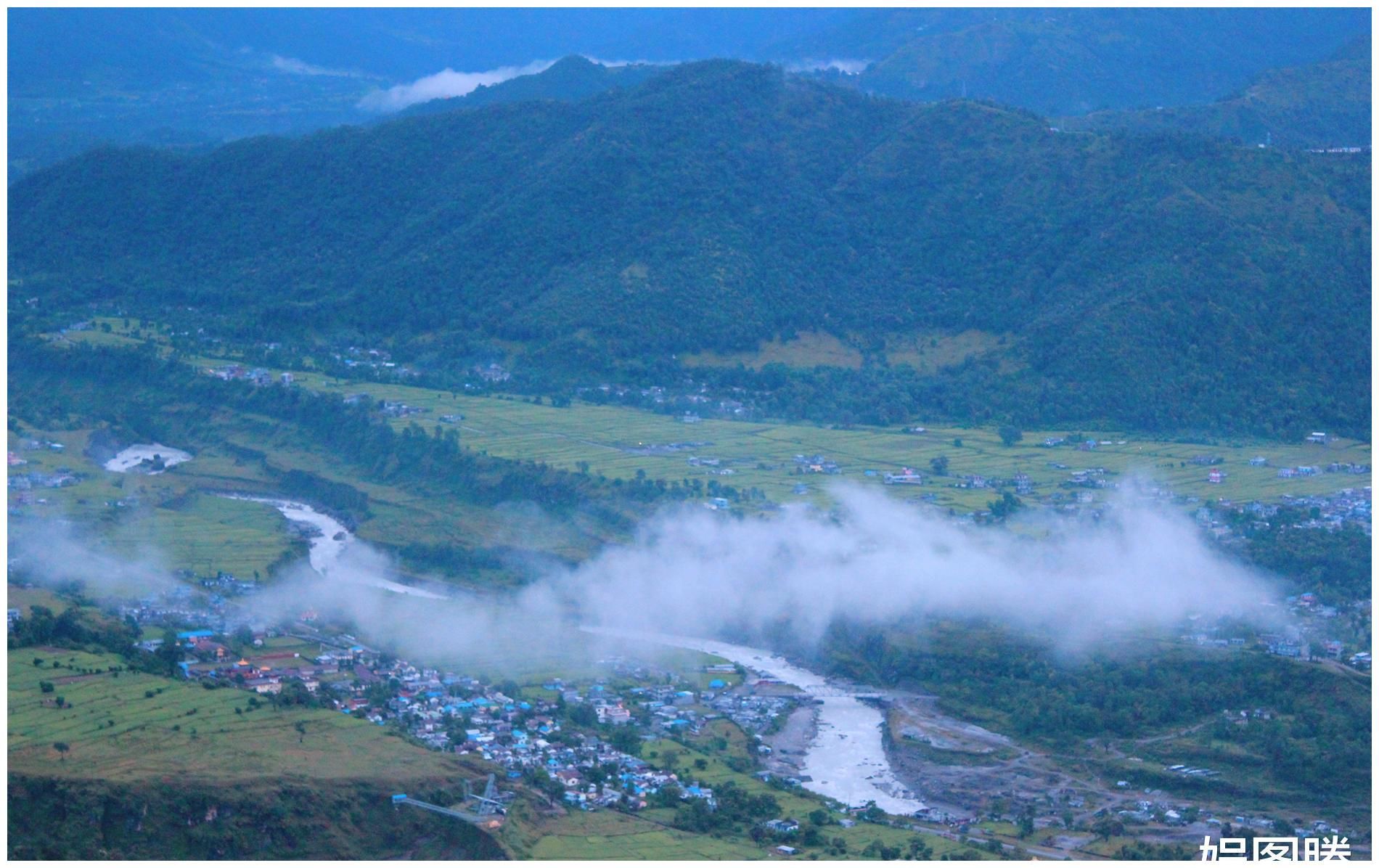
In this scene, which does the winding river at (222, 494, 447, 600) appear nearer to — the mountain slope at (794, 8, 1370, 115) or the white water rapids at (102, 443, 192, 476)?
the white water rapids at (102, 443, 192, 476)

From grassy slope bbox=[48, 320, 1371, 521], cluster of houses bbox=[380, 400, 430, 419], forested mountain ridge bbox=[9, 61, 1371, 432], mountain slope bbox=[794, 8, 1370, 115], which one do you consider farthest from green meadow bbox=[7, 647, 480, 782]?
mountain slope bbox=[794, 8, 1370, 115]

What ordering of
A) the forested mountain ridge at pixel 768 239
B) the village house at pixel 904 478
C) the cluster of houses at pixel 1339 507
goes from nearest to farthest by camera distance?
the cluster of houses at pixel 1339 507
the village house at pixel 904 478
the forested mountain ridge at pixel 768 239

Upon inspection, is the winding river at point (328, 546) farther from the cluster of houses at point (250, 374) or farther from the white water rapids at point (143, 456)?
the cluster of houses at point (250, 374)

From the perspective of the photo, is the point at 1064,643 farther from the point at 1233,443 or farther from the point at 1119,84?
the point at 1119,84

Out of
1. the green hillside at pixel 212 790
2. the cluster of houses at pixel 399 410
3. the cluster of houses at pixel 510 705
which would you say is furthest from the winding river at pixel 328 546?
the green hillside at pixel 212 790

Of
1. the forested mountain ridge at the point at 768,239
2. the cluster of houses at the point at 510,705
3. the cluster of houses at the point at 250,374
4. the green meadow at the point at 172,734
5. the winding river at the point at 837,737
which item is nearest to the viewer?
the green meadow at the point at 172,734

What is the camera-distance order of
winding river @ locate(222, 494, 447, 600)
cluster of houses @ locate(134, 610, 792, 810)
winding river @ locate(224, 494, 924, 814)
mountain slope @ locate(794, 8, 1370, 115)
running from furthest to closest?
1. mountain slope @ locate(794, 8, 1370, 115)
2. winding river @ locate(222, 494, 447, 600)
3. winding river @ locate(224, 494, 924, 814)
4. cluster of houses @ locate(134, 610, 792, 810)

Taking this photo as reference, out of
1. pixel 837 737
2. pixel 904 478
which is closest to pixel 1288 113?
pixel 904 478

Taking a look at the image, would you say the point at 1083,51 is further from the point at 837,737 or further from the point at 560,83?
the point at 837,737
